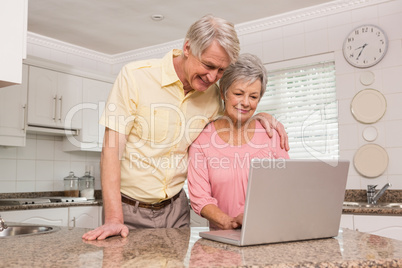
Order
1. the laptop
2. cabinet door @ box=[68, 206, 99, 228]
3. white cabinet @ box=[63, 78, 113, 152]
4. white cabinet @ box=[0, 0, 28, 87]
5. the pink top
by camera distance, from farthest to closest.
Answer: white cabinet @ box=[63, 78, 113, 152]
cabinet door @ box=[68, 206, 99, 228]
the pink top
white cabinet @ box=[0, 0, 28, 87]
the laptop

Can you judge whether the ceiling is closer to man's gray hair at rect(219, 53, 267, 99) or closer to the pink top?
man's gray hair at rect(219, 53, 267, 99)

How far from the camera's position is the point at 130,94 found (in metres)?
1.55

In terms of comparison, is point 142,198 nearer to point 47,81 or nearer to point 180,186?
point 180,186

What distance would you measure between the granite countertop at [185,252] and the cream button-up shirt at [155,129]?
1.35ft

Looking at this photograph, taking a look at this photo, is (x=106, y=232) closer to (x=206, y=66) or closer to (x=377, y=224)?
(x=206, y=66)

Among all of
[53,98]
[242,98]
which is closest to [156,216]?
[242,98]

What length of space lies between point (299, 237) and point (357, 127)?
2.44m

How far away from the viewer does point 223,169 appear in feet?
5.22

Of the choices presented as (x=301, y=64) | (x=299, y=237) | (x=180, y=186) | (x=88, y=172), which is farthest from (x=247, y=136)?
(x=88, y=172)

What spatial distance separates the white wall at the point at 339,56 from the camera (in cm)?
322

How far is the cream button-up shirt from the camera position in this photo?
1594 mm

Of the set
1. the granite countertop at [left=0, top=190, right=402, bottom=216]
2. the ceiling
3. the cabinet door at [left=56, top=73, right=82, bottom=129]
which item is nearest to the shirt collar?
the granite countertop at [left=0, top=190, right=402, bottom=216]

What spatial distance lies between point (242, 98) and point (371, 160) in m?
2.03

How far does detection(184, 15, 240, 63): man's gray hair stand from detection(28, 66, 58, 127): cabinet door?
2.69m
